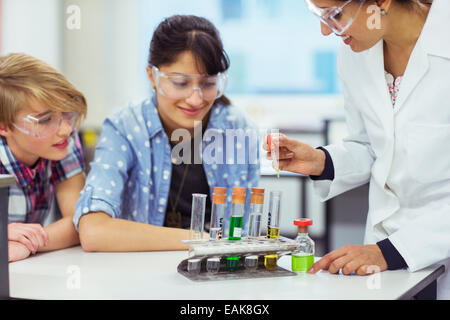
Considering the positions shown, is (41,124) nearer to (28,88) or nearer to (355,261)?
(28,88)

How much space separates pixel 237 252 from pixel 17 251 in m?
0.62

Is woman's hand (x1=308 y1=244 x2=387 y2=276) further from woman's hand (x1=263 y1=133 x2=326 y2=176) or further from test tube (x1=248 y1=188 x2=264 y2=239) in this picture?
woman's hand (x1=263 y1=133 x2=326 y2=176)

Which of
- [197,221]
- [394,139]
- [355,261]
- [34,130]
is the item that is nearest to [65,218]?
[34,130]

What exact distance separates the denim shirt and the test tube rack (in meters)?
0.37

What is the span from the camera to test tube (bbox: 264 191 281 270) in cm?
134

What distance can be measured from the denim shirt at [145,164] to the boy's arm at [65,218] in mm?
121

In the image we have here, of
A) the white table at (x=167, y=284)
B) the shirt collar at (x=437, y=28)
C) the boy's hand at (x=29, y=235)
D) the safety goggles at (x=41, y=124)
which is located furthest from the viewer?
the safety goggles at (x=41, y=124)

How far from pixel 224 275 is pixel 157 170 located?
65cm

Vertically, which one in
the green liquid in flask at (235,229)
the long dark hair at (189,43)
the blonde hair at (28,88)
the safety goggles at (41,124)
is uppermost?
the long dark hair at (189,43)

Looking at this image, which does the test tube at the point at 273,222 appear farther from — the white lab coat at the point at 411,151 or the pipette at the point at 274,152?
the white lab coat at the point at 411,151

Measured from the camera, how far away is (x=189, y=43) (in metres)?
1.78

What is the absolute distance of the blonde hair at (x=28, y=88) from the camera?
170 cm

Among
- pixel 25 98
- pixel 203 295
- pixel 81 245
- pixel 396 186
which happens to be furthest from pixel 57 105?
pixel 396 186

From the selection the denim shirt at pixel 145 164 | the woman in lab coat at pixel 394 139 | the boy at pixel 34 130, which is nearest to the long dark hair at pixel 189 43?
the denim shirt at pixel 145 164
